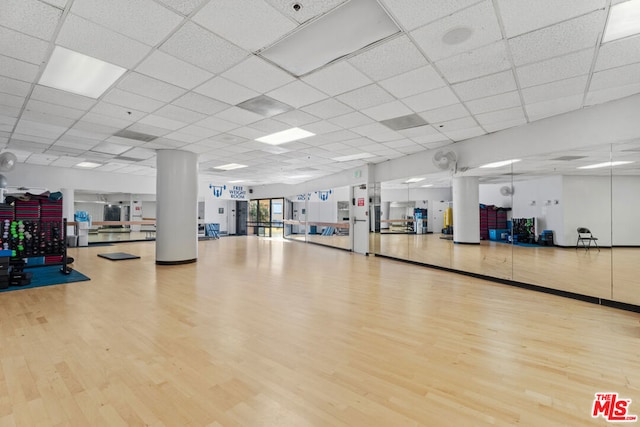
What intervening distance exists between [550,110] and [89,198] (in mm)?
24124

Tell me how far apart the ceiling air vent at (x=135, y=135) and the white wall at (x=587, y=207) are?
8.30 metres

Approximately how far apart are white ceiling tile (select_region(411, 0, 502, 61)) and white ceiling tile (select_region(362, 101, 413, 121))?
1348 mm

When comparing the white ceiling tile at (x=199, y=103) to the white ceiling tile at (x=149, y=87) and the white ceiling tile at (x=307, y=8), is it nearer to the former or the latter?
the white ceiling tile at (x=149, y=87)

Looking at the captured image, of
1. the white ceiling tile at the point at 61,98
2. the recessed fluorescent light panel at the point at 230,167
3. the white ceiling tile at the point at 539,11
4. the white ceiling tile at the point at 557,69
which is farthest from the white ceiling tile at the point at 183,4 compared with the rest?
the recessed fluorescent light panel at the point at 230,167

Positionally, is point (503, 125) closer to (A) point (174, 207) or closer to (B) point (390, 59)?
(B) point (390, 59)

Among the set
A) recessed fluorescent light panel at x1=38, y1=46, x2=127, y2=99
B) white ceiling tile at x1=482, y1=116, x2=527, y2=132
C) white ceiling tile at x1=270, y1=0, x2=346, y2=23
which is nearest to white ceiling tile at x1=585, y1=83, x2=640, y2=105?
white ceiling tile at x1=482, y1=116, x2=527, y2=132

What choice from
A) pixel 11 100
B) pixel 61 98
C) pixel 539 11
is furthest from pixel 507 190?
pixel 11 100

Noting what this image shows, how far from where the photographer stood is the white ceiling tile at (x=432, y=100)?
13.3ft

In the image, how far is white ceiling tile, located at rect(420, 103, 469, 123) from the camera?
4.60 metres

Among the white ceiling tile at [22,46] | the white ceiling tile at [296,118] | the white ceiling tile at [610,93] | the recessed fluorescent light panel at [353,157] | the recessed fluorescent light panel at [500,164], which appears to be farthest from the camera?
the recessed fluorescent light panel at [353,157]

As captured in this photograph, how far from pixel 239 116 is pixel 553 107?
5.01 meters

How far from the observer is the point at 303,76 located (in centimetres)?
356

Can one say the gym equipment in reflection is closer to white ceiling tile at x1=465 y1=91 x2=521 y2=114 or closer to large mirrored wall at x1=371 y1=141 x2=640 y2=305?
large mirrored wall at x1=371 y1=141 x2=640 y2=305

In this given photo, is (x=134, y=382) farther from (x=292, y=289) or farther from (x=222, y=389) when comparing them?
(x=292, y=289)
